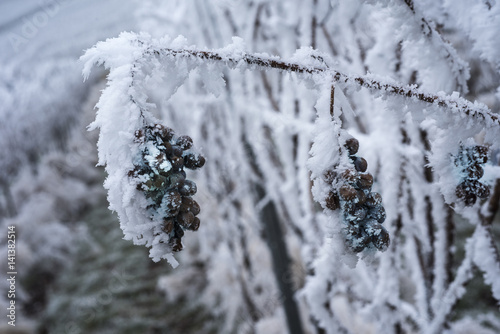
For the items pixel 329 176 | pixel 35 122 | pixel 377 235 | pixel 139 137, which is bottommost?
pixel 377 235

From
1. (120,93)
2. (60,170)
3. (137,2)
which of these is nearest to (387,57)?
(120,93)

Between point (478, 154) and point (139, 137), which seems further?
point (478, 154)

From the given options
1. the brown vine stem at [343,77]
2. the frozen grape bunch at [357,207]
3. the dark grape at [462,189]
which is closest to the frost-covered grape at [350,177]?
the frozen grape bunch at [357,207]

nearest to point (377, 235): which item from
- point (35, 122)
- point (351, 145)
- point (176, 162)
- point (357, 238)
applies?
point (357, 238)

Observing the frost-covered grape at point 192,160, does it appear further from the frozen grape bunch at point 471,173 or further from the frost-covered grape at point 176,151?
the frozen grape bunch at point 471,173

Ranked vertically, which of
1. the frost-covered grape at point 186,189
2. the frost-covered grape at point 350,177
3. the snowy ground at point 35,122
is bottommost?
the frost-covered grape at point 350,177

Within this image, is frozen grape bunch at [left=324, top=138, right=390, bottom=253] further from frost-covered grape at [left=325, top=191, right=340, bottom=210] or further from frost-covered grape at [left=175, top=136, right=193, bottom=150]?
frost-covered grape at [left=175, top=136, right=193, bottom=150]

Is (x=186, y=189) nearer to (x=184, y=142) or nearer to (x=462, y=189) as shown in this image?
(x=184, y=142)

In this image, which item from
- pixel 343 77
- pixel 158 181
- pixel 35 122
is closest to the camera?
pixel 158 181
